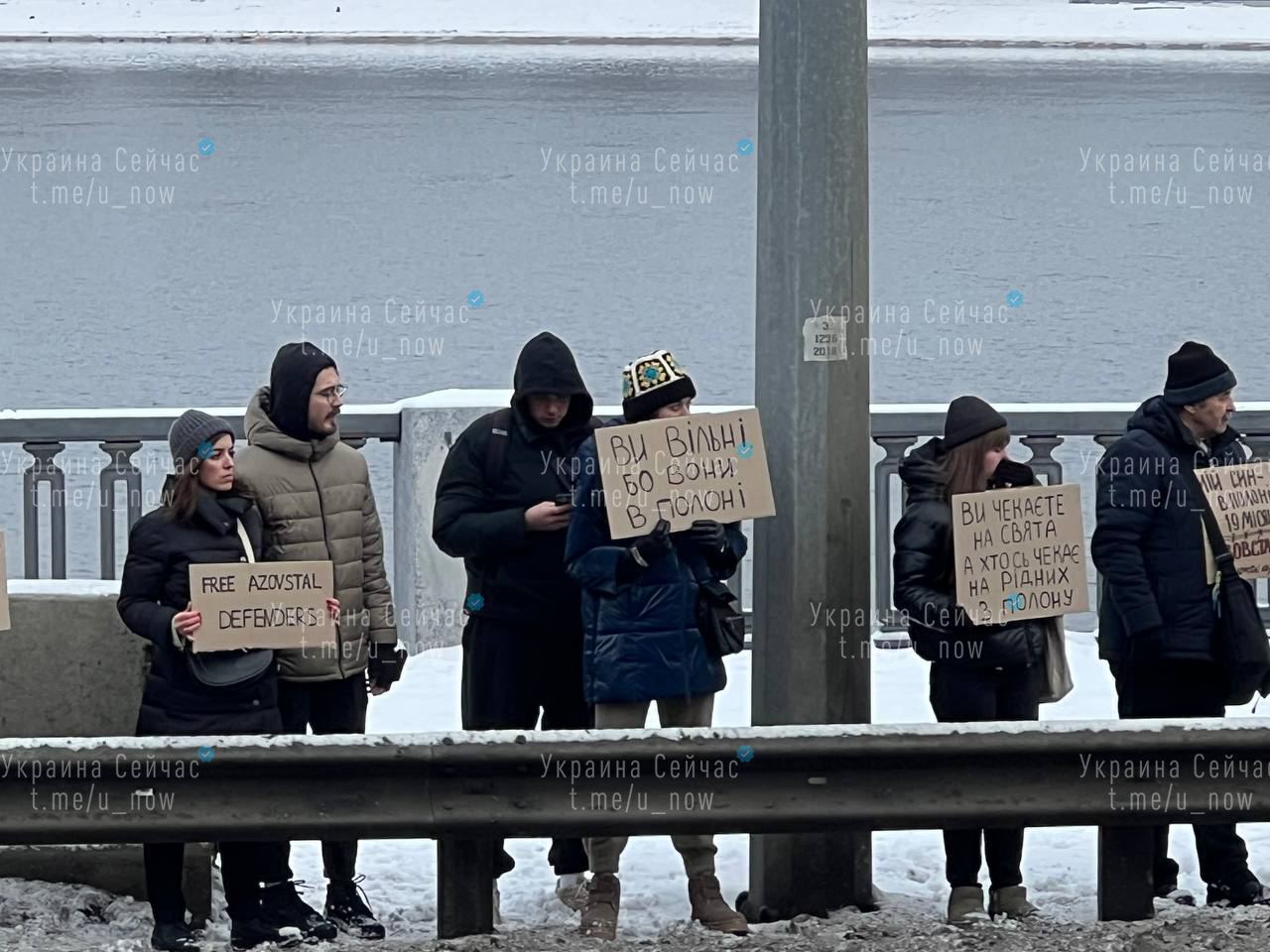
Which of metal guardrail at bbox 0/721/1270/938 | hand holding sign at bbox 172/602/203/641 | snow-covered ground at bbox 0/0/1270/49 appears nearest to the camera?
metal guardrail at bbox 0/721/1270/938

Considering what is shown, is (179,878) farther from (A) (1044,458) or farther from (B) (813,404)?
(A) (1044,458)

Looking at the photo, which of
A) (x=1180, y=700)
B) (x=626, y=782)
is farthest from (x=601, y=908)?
(x=1180, y=700)

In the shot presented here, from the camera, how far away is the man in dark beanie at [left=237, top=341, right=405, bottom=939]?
Result: 5133 mm

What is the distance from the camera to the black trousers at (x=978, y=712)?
5.20 metres

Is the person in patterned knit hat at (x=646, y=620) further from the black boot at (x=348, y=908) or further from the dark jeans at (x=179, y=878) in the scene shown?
the dark jeans at (x=179, y=878)

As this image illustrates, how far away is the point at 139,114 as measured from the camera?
45.9 metres

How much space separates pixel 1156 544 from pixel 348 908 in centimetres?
219

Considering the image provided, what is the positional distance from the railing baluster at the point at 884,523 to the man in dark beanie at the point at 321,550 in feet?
9.60

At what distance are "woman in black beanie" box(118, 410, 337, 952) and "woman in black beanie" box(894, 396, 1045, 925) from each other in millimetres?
1576

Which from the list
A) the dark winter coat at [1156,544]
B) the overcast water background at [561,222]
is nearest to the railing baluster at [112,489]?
the overcast water background at [561,222]

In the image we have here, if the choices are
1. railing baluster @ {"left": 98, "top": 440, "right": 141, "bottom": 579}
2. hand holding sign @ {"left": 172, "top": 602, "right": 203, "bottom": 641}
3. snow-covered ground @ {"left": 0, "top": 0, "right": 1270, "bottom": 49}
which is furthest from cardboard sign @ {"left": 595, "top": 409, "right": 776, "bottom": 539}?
snow-covered ground @ {"left": 0, "top": 0, "right": 1270, "bottom": 49}

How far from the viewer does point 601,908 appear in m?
5.07

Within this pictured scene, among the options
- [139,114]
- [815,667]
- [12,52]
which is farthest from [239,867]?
[12,52]

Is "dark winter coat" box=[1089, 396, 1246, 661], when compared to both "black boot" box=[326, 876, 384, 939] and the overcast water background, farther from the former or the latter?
"black boot" box=[326, 876, 384, 939]
